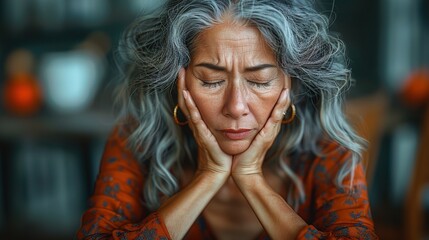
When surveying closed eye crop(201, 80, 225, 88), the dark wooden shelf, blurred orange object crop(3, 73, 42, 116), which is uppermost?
closed eye crop(201, 80, 225, 88)

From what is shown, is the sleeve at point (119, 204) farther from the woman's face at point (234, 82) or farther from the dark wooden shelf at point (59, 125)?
the dark wooden shelf at point (59, 125)

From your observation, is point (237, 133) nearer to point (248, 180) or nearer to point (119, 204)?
point (248, 180)

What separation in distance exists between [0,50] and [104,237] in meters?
3.08

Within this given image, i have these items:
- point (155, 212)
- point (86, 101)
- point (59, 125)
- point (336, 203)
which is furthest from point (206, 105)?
point (86, 101)

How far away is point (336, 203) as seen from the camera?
1332 mm

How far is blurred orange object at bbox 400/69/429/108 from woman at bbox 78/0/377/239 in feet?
5.83

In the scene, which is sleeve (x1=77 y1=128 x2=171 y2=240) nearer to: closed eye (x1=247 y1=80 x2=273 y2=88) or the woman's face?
the woman's face

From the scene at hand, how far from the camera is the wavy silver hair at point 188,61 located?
1224 millimetres

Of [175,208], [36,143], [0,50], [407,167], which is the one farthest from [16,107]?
[407,167]

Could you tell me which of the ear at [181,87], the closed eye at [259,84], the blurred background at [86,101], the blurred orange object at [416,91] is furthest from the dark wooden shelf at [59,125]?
the closed eye at [259,84]

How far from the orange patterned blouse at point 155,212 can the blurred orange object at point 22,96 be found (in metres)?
1.63

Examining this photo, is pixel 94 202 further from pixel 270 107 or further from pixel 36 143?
A: pixel 36 143

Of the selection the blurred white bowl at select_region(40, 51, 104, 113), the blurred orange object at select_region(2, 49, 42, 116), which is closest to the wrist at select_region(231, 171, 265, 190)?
the blurred white bowl at select_region(40, 51, 104, 113)

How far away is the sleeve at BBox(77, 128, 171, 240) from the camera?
1.27 meters
